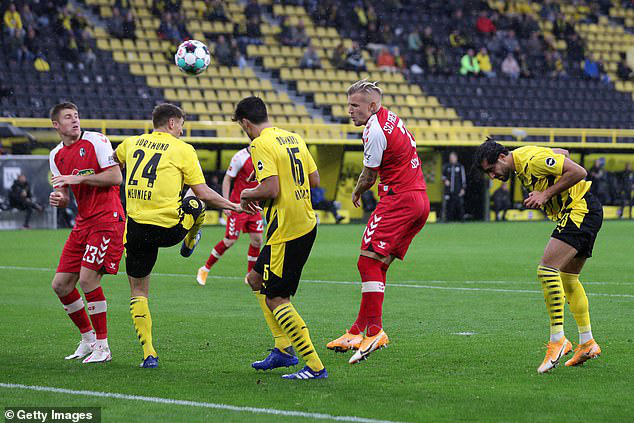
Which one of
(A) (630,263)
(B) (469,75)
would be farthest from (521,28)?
(A) (630,263)

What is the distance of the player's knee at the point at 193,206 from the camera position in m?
8.04

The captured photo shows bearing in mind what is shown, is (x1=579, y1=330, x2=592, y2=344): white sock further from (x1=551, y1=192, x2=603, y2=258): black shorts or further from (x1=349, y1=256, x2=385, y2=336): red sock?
(x1=349, y1=256, x2=385, y2=336): red sock

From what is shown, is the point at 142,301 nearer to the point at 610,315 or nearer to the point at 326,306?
the point at 326,306

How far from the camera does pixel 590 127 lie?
4000 centimetres

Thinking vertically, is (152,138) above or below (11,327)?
above

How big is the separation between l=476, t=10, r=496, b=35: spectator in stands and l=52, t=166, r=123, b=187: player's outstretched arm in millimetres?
34602

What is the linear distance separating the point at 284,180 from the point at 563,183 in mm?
2068

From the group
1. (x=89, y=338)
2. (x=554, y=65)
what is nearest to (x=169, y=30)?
(x=554, y=65)

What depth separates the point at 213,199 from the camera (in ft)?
25.6

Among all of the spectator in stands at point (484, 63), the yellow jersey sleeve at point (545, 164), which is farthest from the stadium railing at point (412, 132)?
the yellow jersey sleeve at point (545, 164)

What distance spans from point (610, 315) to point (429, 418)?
538 cm

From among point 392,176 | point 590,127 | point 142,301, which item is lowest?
point 590,127

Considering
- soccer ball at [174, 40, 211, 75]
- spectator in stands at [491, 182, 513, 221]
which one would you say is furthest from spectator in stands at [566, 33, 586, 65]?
soccer ball at [174, 40, 211, 75]

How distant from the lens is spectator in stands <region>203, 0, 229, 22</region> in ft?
119
